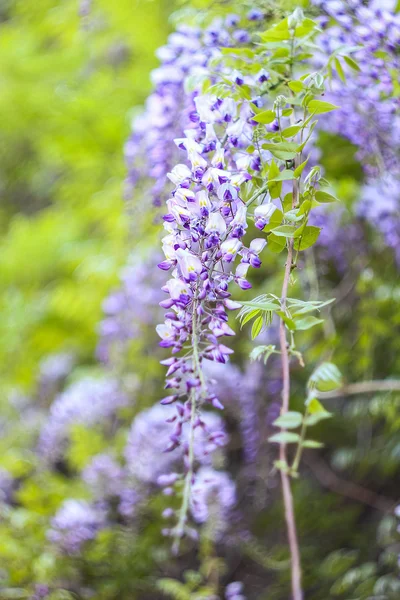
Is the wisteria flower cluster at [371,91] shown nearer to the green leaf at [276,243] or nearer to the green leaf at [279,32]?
the green leaf at [279,32]

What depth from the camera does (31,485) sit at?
1.72m

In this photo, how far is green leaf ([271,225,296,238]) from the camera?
0.73 meters

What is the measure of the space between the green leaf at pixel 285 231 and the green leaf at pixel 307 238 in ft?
0.06

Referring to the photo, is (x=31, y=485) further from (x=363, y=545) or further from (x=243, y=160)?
(x=243, y=160)

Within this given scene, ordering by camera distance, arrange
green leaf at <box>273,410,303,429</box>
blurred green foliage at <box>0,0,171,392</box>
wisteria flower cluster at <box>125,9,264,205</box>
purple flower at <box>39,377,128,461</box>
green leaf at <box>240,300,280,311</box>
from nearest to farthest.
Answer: green leaf at <box>240,300,280,311</box> → green leaf at <box>273,410,303,429</box> → wisteria flower cluster at <box>125,9,264,205</box> → purple flower at <box>39,377,128,461</box> → blurred green foliage at <box>0,0,171,392</box>

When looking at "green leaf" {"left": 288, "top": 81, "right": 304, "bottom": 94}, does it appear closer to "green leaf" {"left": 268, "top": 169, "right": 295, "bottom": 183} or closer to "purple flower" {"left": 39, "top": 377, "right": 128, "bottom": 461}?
"green leaf" {"left": 268, "top": 169, "right": 295, "bottom": 183}

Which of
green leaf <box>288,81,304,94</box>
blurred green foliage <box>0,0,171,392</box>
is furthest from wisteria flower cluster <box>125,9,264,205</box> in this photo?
blurred green foliage <box>0,0,171,392</box>

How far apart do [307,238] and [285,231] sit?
0.11ft

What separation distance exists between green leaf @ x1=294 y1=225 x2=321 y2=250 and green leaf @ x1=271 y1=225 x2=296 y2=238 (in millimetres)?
19

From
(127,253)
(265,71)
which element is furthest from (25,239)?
(265,71)

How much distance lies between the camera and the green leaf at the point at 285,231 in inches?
28.6

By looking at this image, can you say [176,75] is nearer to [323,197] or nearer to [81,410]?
[323,197]

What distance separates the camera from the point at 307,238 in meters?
0.75

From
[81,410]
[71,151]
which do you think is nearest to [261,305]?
[81,410]
